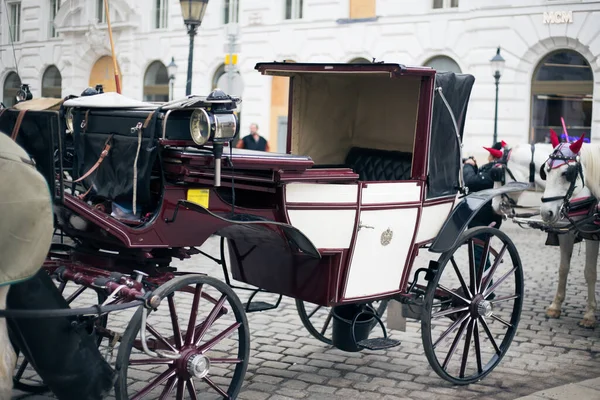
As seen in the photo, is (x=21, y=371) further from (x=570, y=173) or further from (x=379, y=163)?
(x=570, y=173)

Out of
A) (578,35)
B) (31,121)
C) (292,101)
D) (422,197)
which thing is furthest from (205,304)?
(578,35)

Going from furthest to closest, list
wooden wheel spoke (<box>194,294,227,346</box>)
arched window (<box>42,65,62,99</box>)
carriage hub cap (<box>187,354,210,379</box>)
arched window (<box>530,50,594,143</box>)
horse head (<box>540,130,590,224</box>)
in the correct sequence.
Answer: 1. arched window (<box>42,65,62,99</box>)
2. arched window (<box>530,50,594,143</box>)
3. horse head (<box>540,130,590,224</box>)
4. wooden wheel spoke (<box>194,294,227,346</box>)
5. carriage hub cap (<box>187,354,210,379</box>)

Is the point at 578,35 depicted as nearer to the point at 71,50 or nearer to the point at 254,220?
the point at 71,50

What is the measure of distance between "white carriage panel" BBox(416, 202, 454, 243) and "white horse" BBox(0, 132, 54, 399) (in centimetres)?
278

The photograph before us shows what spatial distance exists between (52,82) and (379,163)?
21297 mm

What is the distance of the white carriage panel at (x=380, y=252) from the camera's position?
5.11 meters

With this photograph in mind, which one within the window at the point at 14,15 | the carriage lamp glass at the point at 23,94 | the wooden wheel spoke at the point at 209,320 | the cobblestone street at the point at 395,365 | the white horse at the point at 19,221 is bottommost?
the cobblestone street at the point at 395,365

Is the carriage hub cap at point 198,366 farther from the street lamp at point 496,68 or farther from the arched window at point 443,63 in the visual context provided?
the arched window at point 443,63

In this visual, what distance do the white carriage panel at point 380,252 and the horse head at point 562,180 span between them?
7.38 ft

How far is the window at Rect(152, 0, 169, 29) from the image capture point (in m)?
27.8

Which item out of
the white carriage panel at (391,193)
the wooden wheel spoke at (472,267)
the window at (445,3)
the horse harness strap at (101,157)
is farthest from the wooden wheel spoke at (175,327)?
the window at (445,3)

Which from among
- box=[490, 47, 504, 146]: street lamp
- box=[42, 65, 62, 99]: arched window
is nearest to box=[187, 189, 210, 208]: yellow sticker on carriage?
box=[490, 47, 504, 146]: street lamp

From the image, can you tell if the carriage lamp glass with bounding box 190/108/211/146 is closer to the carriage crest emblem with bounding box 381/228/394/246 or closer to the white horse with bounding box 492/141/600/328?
the carriage crest emblem with bounding box 381/228/394/246

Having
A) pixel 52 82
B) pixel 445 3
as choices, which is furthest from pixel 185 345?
pixel 52 82
